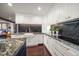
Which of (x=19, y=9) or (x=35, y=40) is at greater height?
(x=19, y=9)

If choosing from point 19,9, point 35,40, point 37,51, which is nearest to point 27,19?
point 19,9

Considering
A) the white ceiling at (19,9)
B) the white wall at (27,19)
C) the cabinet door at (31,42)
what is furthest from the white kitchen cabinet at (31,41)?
the white ceiling at (19,9)

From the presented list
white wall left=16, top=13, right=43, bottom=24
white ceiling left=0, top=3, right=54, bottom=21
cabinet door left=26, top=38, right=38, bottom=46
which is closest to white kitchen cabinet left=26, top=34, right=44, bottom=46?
cabinet door left=26, top=38, right=38, bottom=46

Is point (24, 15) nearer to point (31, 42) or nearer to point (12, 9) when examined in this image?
point (12, 9)

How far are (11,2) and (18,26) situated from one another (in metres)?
0.42

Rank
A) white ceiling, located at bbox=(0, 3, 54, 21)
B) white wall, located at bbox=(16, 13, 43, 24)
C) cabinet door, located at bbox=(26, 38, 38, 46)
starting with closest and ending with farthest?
white ceiling, located at bbox=(0, 3, 54, 21) → white wall, located at bbox=(16, 13, 43, 24) → cabinet door, located at bbox=(26, 38, 38, 46)

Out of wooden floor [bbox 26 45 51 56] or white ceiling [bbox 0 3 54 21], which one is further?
wooden floor [bbox 26 45 51 56]

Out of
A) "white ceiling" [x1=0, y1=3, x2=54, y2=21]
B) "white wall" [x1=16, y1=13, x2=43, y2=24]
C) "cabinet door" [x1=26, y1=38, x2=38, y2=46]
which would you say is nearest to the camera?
"white ceiling" [x1=0, y1=3, x2=54, y2=21]

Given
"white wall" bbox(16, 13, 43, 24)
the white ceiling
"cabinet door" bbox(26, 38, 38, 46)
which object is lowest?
"cabinet door" bbox(26, 38, 38, 46)

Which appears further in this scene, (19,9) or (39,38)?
(39,38)

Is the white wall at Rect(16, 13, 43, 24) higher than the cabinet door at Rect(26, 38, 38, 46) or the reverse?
higher

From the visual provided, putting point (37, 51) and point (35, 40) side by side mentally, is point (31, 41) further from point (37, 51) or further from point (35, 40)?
point (37, 51)

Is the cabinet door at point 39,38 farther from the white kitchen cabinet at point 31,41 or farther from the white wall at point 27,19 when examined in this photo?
the white wall at point 27,19

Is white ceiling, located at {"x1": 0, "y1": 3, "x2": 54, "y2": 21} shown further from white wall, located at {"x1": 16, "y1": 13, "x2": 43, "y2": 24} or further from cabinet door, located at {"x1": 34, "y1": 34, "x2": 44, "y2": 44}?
cabinet door, located at {"x1": 34, "y1": 34, "x2": 44, "y2": 44}
